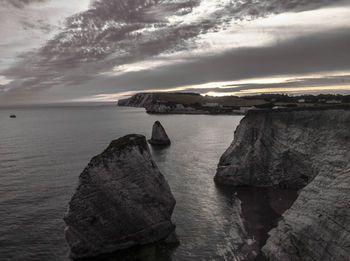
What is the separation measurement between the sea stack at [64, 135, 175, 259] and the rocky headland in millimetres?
11855

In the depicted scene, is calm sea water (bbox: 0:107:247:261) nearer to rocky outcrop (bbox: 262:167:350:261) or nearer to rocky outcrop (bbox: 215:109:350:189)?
rocky outcrop (bbox: 262:167:350:261)

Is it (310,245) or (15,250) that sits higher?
(310,245)

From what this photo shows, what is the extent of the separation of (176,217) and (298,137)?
2324 cm

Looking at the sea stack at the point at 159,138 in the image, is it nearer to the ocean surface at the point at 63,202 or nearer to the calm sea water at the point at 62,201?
the calm sea water at the point at 62,201

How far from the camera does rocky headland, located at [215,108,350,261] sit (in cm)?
1948

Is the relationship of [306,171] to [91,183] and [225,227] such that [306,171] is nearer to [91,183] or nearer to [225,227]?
[225,227]

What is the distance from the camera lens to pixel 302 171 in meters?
40.1

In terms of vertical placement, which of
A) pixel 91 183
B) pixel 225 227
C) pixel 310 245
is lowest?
pixel 225 227

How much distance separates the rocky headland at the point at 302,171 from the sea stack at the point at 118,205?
1185 centimetres

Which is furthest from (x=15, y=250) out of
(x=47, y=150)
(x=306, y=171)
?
(x=47, y=150)

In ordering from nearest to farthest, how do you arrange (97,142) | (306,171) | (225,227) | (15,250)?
1. (15,250)
2. (225,227)
3. (306,171)
4. (97,142)

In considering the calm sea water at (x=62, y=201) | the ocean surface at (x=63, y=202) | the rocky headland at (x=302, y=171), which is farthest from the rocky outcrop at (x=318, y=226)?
the calm sea water at (x=62, y=201)

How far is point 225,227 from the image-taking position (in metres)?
30.3

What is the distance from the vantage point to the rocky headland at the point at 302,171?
63.9 feet
